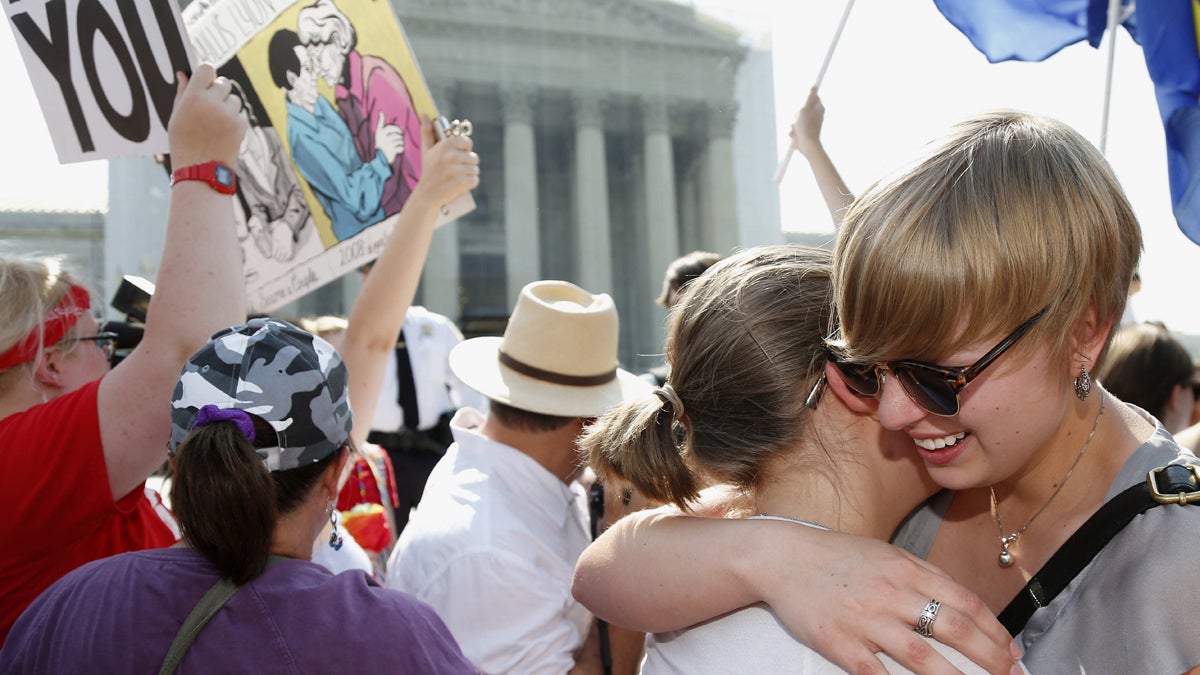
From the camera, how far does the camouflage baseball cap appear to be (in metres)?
1.51

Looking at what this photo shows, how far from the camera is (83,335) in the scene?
207 centimetres

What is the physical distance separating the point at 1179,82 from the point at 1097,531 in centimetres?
191

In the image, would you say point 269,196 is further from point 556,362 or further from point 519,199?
point 519,199

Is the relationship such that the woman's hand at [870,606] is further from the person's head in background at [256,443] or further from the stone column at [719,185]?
the stone column at [719,185]

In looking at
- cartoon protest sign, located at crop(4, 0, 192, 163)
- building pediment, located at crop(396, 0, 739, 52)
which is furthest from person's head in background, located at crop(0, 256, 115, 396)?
building pediment, located at crop(396, 0, 739, 52)

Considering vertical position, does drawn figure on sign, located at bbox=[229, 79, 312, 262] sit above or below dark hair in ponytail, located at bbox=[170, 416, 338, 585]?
above

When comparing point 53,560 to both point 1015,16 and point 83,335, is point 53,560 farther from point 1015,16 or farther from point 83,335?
point 1015,16

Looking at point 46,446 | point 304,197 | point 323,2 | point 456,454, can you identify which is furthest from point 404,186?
point 46,446

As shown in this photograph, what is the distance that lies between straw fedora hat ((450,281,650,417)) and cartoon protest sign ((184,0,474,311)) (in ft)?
1.59

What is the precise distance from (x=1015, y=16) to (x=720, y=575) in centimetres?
274

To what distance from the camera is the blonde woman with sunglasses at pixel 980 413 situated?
45.4 inches

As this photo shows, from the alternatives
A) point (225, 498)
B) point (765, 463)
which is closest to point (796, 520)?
point (765, 463)

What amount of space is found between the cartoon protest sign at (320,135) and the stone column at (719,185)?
26.2m

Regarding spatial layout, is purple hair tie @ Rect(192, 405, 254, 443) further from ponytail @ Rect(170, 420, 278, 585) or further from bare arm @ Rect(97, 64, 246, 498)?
bare arm @ Rect(97, 64, 246, 498)
